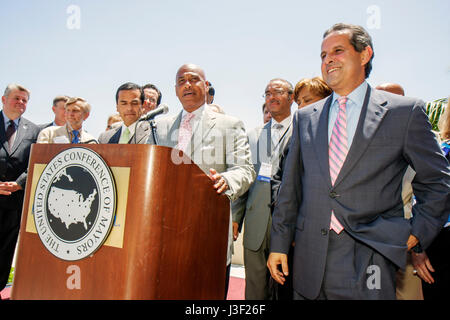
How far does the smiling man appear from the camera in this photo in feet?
6.97

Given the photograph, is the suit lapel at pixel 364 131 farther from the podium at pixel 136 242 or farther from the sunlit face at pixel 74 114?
the sunlit face at pixel 74 114

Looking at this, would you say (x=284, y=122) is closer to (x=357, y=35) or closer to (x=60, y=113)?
(x=357, y=35)

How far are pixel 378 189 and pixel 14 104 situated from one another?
4478mm

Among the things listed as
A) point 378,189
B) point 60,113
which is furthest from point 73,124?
point 378,189

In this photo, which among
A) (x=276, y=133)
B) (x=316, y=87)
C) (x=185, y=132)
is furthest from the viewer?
(x=276, y=133)

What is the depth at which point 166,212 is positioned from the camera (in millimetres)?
1243

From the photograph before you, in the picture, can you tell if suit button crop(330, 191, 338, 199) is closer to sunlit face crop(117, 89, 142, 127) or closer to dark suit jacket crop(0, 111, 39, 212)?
sunlit face crop(117, 89, 142, 127)

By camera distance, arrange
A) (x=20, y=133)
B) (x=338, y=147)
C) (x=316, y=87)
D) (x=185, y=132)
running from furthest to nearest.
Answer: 1. (x=20, y=133)
2. (x=316, y=87)
3. (x=185, y=132)
4. (x=338, y=147)

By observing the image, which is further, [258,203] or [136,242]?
[258,203]

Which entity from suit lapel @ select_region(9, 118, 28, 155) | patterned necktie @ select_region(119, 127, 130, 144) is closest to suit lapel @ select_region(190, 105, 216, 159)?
patterned necktie @ select_region(119, 127, 130, 144)

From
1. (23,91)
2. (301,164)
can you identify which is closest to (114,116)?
(23,91)

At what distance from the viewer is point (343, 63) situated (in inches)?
65.9

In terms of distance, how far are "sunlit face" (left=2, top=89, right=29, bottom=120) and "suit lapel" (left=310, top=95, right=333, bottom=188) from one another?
13.2ft
